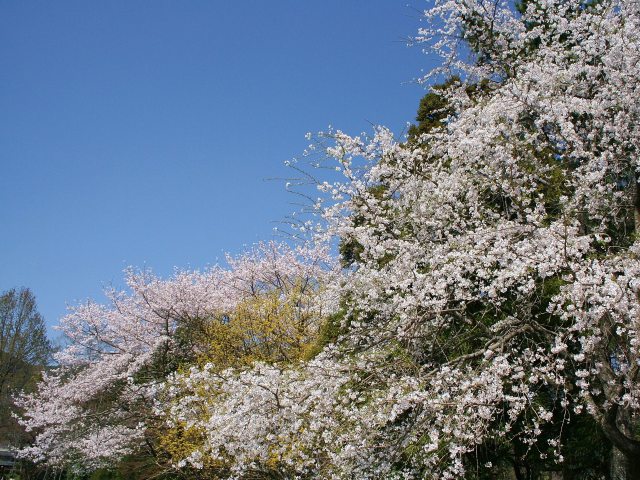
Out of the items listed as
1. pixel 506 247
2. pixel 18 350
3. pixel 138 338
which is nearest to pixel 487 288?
pixel 506 247

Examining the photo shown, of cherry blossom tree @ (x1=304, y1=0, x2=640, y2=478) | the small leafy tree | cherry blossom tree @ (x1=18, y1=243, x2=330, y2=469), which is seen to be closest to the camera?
cherry blossom tree @ (x1=304, y1=0, x2=640, y2=478)

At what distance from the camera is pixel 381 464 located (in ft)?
16.4

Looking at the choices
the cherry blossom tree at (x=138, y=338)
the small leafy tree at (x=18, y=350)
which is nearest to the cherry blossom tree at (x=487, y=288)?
the cherry blossom tree at (x=138, y=338)

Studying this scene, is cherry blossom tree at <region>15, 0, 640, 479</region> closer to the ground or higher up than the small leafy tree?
closer to the ground

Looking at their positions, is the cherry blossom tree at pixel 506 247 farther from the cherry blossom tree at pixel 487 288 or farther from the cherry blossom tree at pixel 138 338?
the cherry blossom tree at pixel 138 338

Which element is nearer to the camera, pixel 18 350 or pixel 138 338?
pixel 138 338

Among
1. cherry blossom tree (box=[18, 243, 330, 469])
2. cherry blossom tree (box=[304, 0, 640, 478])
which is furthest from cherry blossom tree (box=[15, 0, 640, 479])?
cherry blossom tree (box=[18, 243, 330, 469])

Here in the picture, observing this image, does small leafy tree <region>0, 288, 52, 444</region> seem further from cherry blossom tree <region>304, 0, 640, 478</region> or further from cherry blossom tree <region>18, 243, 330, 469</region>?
cherry blossom tree <region>304, 0, 640, 478</region>

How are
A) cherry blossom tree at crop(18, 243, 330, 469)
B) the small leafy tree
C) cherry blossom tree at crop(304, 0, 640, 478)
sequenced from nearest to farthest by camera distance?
1. cherry blossom tree at crop(304, 0, 640, 478)
2. cherry blossom tree at crop(18, 243, 330, 469)
3. the small leafy tree

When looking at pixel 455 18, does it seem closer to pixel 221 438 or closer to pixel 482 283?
pixel 482 283

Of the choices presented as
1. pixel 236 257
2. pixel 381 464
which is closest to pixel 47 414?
pixel 236 257

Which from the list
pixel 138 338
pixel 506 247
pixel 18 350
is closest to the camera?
pixel 506 247

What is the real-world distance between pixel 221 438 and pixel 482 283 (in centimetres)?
328

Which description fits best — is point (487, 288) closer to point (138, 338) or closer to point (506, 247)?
point (506, 247)
